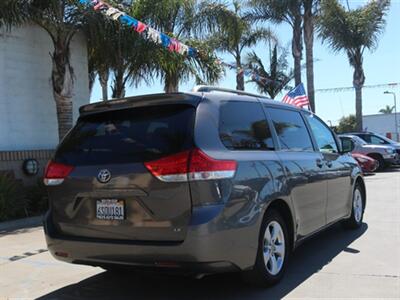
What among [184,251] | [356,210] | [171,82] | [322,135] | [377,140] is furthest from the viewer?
[377,140]

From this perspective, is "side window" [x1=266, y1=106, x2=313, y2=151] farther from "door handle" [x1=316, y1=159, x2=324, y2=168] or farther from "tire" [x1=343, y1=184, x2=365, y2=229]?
"tire" [x1=343, y1=184, x2=365, y2=229]

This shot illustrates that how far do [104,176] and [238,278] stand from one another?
5.91ft

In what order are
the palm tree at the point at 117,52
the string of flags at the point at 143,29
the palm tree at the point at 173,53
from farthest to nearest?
the palm tree at the point at 173,53 < the palm tree at the point at 117,52 < the string of flags at the point at 143,29

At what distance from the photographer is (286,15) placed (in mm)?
22500

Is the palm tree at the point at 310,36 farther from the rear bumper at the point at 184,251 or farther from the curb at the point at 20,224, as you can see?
the rear bumper at the point at 184,251

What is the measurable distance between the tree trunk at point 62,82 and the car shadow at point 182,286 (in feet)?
20.7

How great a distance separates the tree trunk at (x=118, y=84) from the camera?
536 inches

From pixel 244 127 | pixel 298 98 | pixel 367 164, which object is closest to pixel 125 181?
pixel 244 127

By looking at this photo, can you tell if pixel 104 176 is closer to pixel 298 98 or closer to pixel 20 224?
pixel 20 224

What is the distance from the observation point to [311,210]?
231 inches

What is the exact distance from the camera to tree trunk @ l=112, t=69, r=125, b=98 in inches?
536

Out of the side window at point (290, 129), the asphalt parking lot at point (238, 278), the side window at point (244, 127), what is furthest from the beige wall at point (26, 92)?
the side window at point (244, 127)

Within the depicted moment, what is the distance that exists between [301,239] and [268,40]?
2129cm

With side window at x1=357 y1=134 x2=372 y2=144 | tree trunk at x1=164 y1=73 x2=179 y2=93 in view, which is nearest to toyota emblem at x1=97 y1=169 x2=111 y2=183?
tree trunk at x1=164 y1=73 x2=179 y2=93
